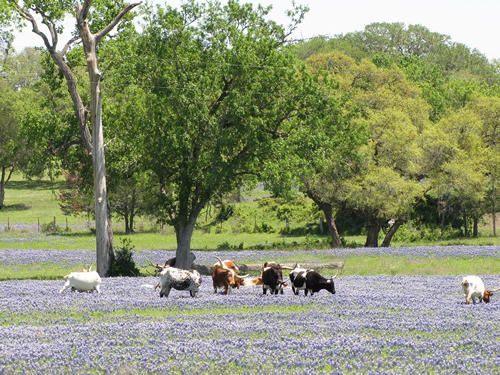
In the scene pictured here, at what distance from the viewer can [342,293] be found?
71.0ft

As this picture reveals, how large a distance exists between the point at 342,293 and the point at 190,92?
50.4ft

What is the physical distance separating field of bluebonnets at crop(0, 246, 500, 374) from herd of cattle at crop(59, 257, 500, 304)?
0.41m

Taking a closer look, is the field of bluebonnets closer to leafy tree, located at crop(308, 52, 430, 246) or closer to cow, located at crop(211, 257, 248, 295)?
cow, located at crop(211, 257, 248, 295)

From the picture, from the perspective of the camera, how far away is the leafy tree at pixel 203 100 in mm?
34188

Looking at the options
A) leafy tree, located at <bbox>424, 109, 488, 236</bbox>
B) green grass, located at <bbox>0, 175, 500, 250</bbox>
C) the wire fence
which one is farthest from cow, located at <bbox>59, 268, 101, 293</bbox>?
the wire fence

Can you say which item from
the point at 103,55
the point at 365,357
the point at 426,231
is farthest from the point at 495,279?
the point at 426,231

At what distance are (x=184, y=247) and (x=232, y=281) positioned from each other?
46.4 ft

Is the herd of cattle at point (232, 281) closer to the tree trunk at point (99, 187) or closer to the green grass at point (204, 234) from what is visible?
the tree trunk at point (99, 187)

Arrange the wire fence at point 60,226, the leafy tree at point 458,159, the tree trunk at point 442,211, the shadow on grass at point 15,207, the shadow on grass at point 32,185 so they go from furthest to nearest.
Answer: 1. the shadow on grass at point 32,185
2. the shadow on grass at point 15,207
3. the wire fence at point 60,226
4. the tree trunk at point 442,211
5. the leafy tree at point 458,159

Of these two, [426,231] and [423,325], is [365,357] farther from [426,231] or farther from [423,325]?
[426,231]

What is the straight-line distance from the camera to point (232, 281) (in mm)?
22016

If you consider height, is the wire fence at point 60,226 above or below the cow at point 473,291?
above

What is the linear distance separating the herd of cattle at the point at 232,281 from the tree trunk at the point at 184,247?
1283cm

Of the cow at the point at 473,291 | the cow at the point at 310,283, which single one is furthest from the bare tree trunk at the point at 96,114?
the cow at the point at 473,291
